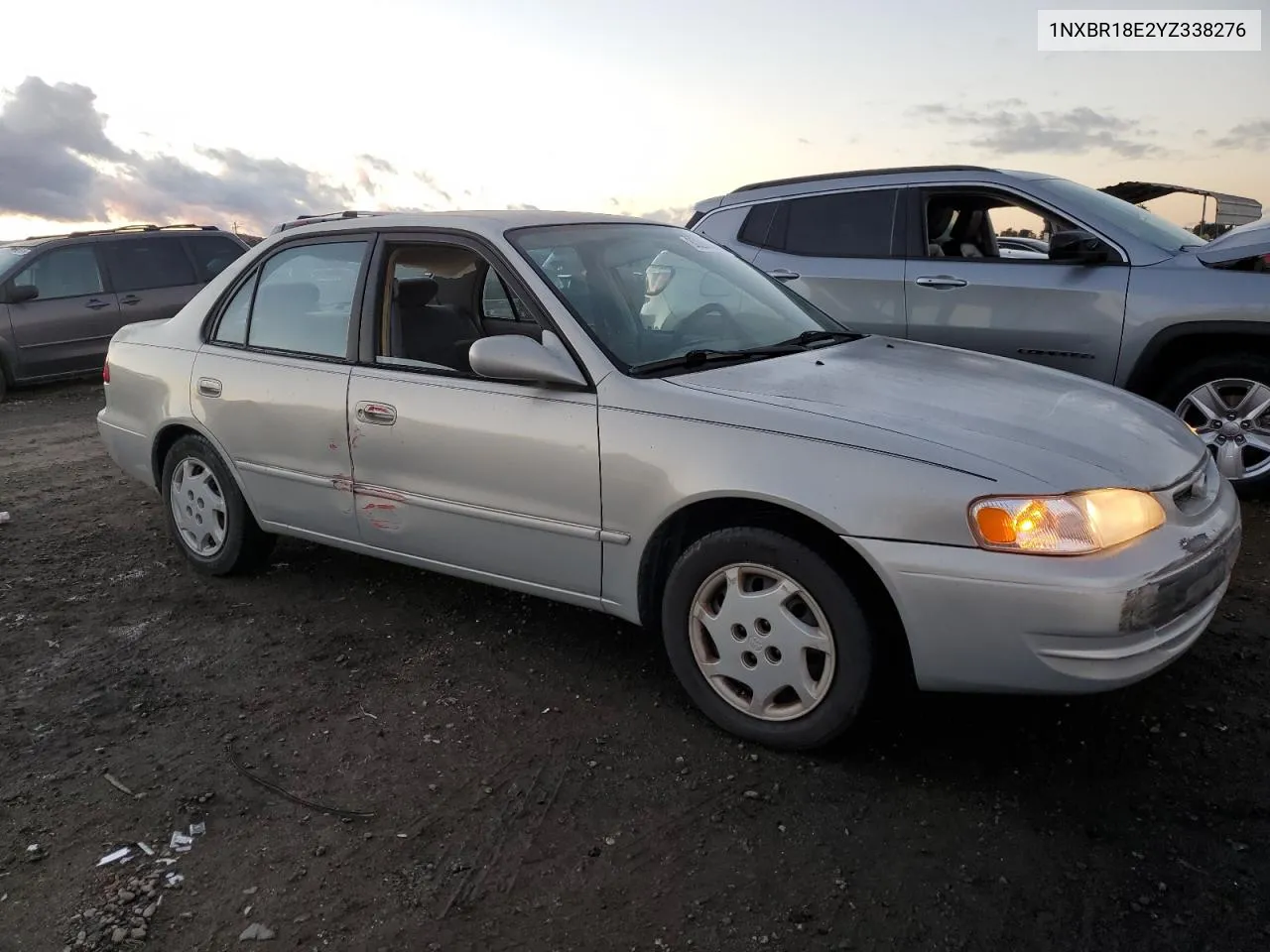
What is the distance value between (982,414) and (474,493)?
66.6 inches

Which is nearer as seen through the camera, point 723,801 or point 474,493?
point 723,801

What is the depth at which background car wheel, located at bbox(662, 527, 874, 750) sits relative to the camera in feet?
9.39

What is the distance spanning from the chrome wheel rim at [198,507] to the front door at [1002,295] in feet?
13.0

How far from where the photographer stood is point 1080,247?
5.48m

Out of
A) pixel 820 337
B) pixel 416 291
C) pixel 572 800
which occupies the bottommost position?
pixel 572 800

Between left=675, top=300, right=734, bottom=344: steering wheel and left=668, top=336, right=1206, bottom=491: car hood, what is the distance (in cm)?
28

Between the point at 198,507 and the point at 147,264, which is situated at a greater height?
the point at 147,264

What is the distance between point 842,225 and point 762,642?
4.13 meters

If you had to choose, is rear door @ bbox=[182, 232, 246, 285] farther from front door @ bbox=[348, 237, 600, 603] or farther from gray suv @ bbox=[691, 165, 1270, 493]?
front door @ bbox=[348, 237, 600, 603]

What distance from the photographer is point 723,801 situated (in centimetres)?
288

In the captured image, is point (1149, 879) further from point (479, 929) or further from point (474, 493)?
point (474, 493)

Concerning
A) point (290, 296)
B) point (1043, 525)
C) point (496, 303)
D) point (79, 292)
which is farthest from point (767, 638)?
point (79, 292)

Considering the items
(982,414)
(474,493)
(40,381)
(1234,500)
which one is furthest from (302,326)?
(40,381)

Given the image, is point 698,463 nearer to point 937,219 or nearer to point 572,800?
point 572,800
